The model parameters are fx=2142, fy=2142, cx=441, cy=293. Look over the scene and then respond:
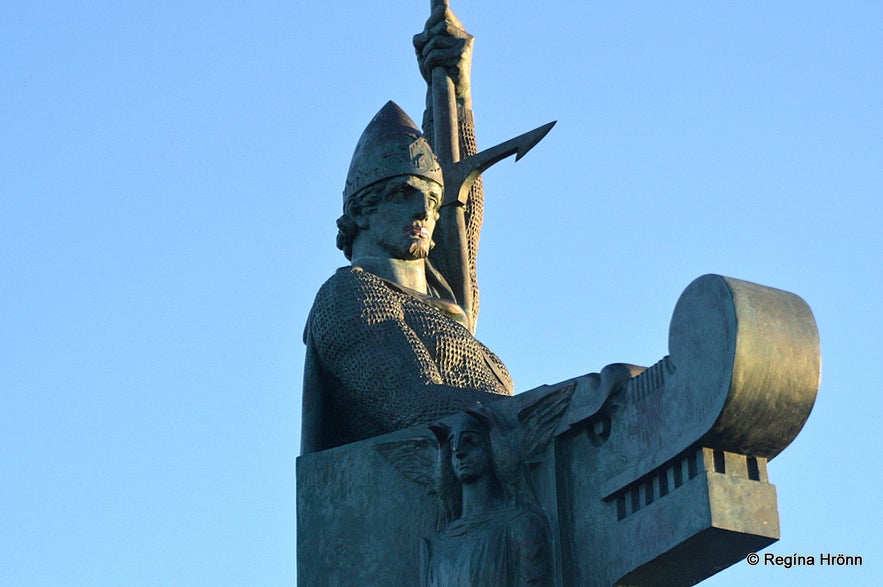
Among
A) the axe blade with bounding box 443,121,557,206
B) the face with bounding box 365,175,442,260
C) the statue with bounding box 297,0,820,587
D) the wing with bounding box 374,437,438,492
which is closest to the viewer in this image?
the statue with bounding box 297,0,820,587

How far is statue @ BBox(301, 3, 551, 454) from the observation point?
1293 centimetres

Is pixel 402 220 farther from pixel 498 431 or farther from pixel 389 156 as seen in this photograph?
pixel 498 431

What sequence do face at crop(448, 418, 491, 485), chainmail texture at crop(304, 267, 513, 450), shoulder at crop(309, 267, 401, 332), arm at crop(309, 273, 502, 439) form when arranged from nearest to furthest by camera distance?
face at crop(448, 418, 491, 485)
arm at crop(309, 273, 502, 439)
chainmail texture at crop(304, 267, 513, 450)
shoulder at crop(309, 267, 401, 332)

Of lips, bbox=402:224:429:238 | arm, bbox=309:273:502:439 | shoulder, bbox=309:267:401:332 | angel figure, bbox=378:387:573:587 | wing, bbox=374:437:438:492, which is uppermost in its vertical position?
lips, bbox=402:224:429:238

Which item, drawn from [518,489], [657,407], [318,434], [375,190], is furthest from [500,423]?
[375,190]

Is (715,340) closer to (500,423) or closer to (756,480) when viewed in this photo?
(756,480)

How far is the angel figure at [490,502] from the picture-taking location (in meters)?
11.1

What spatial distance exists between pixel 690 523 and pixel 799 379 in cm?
87

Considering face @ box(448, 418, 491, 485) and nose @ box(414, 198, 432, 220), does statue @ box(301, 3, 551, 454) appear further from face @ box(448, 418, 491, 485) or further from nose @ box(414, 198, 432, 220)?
face @ box(448, 418, 491, 485)

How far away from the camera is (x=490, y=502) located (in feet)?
37.4

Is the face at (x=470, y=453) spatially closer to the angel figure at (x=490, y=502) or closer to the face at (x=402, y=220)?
the angel figure at (x=490, y=502)

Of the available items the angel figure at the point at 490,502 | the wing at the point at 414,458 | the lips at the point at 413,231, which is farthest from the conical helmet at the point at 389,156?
the angel figure at the point at 490,502

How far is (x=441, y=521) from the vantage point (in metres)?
11.7

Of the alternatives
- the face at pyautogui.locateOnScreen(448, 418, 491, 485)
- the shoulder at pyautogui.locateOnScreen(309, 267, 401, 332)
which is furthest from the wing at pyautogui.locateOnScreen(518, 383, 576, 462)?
the shoulder at pyautogui.locateOnScreen(309, 267, 401, 332)
